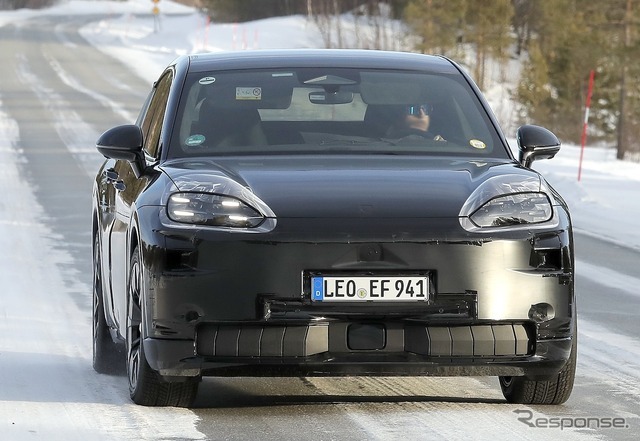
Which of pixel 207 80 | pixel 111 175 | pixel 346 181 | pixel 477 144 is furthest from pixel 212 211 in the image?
pixel 111 175

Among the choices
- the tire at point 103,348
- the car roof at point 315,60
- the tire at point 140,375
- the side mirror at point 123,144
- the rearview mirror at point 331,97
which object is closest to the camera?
the tire at point 140,375

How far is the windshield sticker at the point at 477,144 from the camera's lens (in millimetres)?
6977

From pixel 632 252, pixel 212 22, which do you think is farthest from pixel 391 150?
pixel 212 22

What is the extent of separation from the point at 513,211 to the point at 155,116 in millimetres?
2160

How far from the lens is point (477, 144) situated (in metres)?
7.00

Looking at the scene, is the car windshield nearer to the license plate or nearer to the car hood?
the car hood

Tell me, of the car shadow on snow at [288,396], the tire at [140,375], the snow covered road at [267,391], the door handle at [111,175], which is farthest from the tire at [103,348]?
the tire at [140,375]

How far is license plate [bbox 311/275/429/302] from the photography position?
5.84 metres

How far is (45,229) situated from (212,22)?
62834mm

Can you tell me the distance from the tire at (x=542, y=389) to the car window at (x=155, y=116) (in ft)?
5.83

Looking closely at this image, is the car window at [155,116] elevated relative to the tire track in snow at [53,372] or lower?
elevated

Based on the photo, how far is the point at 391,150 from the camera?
270 inches

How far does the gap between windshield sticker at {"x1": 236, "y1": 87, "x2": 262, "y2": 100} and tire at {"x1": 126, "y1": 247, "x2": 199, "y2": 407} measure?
1.07 metres

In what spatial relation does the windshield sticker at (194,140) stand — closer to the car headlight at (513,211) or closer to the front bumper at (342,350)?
the front bumper at (342,350)
